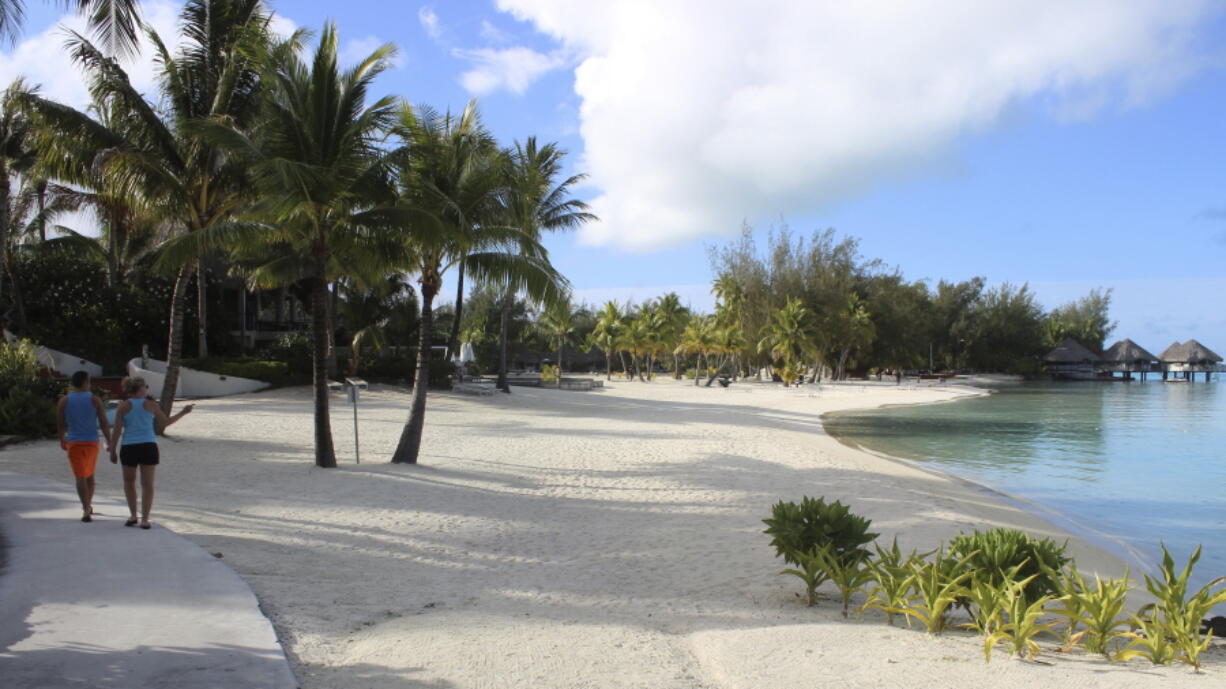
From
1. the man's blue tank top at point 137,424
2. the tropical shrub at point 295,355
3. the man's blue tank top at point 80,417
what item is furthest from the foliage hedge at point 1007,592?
the tropical shrub at point 295,355

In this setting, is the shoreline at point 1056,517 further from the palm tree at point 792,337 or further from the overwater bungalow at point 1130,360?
the overwater bungalow at point 1130,360

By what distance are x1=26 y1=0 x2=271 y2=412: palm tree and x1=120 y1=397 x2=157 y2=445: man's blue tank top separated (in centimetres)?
626

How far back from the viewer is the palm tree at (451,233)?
36.2 ft

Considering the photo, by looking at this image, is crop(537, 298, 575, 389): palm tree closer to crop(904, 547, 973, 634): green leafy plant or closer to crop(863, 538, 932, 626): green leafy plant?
crop(863, 538, 932, 626): green leafy plant

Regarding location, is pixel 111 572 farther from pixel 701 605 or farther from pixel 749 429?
pixel 749 429

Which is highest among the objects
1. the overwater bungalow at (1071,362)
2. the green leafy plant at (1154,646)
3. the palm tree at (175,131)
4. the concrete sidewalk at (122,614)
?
the palm tree at (175,131)

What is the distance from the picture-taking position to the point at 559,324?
4616cm

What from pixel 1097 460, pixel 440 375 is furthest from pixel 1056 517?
pixel 440 375

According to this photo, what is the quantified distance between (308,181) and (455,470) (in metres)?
4.79

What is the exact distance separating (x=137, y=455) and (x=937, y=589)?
6.67 m

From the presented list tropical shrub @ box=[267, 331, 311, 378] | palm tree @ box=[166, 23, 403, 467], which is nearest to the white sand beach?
palm tree @ box=[166, 23, 403, 467]

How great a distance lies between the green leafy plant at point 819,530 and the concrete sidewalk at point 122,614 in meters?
3.78

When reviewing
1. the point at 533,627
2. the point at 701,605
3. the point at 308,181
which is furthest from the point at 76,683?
the point at 308,181

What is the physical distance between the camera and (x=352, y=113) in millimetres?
10438
